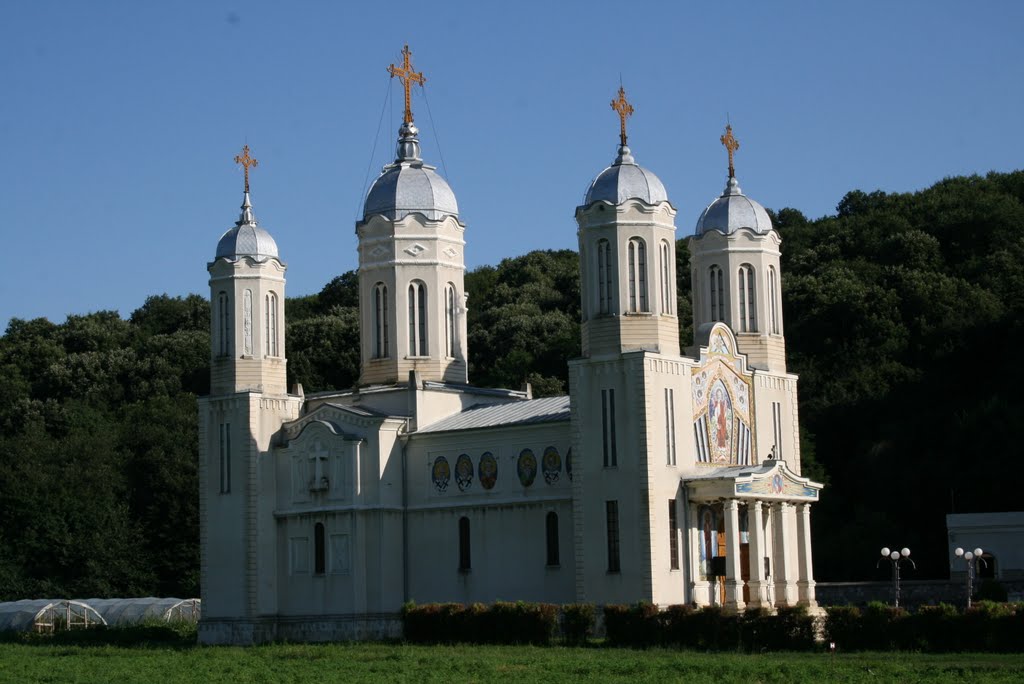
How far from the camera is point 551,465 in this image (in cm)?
4522

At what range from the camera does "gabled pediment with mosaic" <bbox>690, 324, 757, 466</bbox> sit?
4478 cm

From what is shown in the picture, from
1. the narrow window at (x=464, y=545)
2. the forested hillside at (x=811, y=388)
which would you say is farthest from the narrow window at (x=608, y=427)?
the forested hillside at (x=811, y=388)

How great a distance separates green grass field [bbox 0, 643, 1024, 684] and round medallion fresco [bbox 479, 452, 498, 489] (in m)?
6.08

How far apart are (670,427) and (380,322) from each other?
11.5 meters

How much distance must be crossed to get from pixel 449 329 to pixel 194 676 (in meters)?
18.4

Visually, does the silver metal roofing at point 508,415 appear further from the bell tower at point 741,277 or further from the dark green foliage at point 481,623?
the dark green foliage at point 481,623

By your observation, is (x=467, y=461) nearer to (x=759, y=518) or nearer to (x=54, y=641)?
(x=759, y=518)

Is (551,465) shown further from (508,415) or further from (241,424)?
(241,424)

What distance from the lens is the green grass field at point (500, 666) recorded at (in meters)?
31.0

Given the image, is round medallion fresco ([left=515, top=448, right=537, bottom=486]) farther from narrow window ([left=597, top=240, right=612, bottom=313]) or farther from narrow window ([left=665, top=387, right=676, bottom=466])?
narrow window ([left=597, top=240, right=612, bottom=313])

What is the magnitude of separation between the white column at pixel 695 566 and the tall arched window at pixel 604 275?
5.73 meters

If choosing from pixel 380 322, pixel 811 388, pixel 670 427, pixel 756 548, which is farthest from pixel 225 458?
pixel 811 388

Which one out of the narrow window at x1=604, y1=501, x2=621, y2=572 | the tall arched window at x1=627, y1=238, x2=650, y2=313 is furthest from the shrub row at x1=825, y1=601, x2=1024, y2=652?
the tall arched window at x1=627, y1=238, x2=650, y2=313

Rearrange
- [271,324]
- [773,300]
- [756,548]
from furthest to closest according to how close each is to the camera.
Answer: [271,324]
[773,300]
[756,548]
